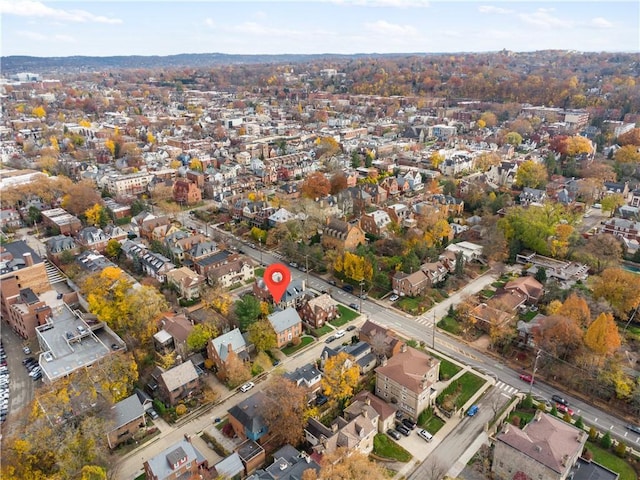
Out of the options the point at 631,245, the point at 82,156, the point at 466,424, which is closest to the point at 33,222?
the point at 82,156

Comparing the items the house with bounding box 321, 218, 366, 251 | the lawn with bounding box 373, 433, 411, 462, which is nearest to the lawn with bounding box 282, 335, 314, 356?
the lawn with bounding box 373, 433, 411, 462

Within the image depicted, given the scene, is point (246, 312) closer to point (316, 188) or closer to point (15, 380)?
point (15, 380)

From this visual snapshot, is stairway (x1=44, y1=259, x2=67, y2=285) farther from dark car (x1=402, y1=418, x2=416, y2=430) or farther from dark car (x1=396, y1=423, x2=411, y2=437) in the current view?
dark car (x1=402, y1=418, x2=416, y2=430)

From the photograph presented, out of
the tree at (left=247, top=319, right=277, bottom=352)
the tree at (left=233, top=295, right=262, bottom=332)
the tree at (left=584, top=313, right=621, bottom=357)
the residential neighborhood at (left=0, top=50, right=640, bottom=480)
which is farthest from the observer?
the tree at (left=233, top=295, right=262, bottom=332)

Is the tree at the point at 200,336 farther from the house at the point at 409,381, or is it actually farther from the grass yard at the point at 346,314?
the house at the point at 409,381

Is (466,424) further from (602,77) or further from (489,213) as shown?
(602,77)

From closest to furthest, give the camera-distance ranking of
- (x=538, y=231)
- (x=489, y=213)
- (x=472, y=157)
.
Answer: (x=538, y=231) → (x=489, y=213) → (x=472, y=157)

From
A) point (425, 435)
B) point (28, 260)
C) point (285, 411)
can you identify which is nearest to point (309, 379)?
point (285, 411)
